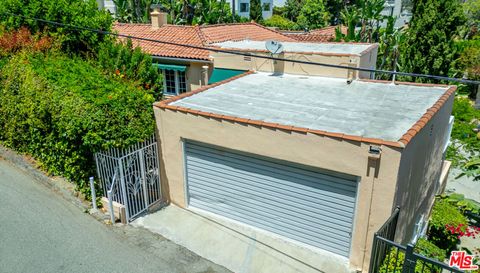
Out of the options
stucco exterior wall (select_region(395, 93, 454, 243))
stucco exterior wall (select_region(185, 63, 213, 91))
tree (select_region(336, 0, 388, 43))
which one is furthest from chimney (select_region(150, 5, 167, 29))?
stucco exterior wall (select_region(395, 93, 454, 243))

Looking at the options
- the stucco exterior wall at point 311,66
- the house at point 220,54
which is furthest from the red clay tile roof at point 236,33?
the stucco exterior wall at point 311,66

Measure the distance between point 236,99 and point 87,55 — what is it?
8.20 metres

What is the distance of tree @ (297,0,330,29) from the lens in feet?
164

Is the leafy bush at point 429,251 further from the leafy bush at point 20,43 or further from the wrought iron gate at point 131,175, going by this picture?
the leafy bush at point 20,43

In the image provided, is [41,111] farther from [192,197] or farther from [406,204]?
[406,204]

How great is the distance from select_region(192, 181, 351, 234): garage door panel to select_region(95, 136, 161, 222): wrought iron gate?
1465mm

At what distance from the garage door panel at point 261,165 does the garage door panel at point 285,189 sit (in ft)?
1.09

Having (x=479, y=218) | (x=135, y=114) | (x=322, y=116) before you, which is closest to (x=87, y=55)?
(x=135, y=114)

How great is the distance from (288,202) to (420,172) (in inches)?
151

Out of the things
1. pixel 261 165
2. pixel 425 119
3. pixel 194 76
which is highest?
pixel 425 119

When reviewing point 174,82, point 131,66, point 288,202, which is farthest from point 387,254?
point 174,82

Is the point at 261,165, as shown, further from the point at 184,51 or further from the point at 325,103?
the point at 184,51

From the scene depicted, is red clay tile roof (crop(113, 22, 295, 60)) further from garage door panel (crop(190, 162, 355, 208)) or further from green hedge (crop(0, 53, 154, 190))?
garage door panel (crop(190, 162, 355, 208))

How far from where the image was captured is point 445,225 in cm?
1128
